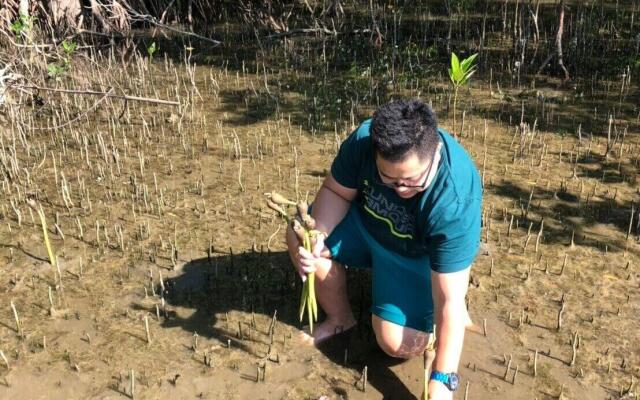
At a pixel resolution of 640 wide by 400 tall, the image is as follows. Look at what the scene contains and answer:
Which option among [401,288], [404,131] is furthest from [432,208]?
[401,288]

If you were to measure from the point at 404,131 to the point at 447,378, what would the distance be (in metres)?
0.96

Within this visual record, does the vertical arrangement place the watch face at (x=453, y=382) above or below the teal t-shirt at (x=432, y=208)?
below

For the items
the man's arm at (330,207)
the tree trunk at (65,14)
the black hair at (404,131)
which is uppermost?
the tree trunk at (65,14)

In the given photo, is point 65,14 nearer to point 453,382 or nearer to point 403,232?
point 403,232

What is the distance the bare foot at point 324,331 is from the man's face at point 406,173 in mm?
847

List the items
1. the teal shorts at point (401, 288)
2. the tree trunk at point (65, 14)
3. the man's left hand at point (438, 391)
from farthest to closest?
1. the tree trunk at point (65, 14)
2. the teal shorts at point (401, 288)
3. the man's left hand at point (438, 391)

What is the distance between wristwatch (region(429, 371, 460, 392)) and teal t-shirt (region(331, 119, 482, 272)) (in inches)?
16.2

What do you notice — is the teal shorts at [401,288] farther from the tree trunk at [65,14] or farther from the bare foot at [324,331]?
the tree trunk at [65,14]

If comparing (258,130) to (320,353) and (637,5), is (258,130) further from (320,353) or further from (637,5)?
(637,5)

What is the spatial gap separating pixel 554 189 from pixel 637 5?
16.2 ft

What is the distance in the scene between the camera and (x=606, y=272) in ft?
11.0

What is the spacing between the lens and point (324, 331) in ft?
9.67

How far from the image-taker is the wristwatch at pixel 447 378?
2.47 meters

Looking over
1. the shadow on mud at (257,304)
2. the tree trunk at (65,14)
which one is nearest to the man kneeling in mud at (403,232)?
the shadow on mud at (257,304)
